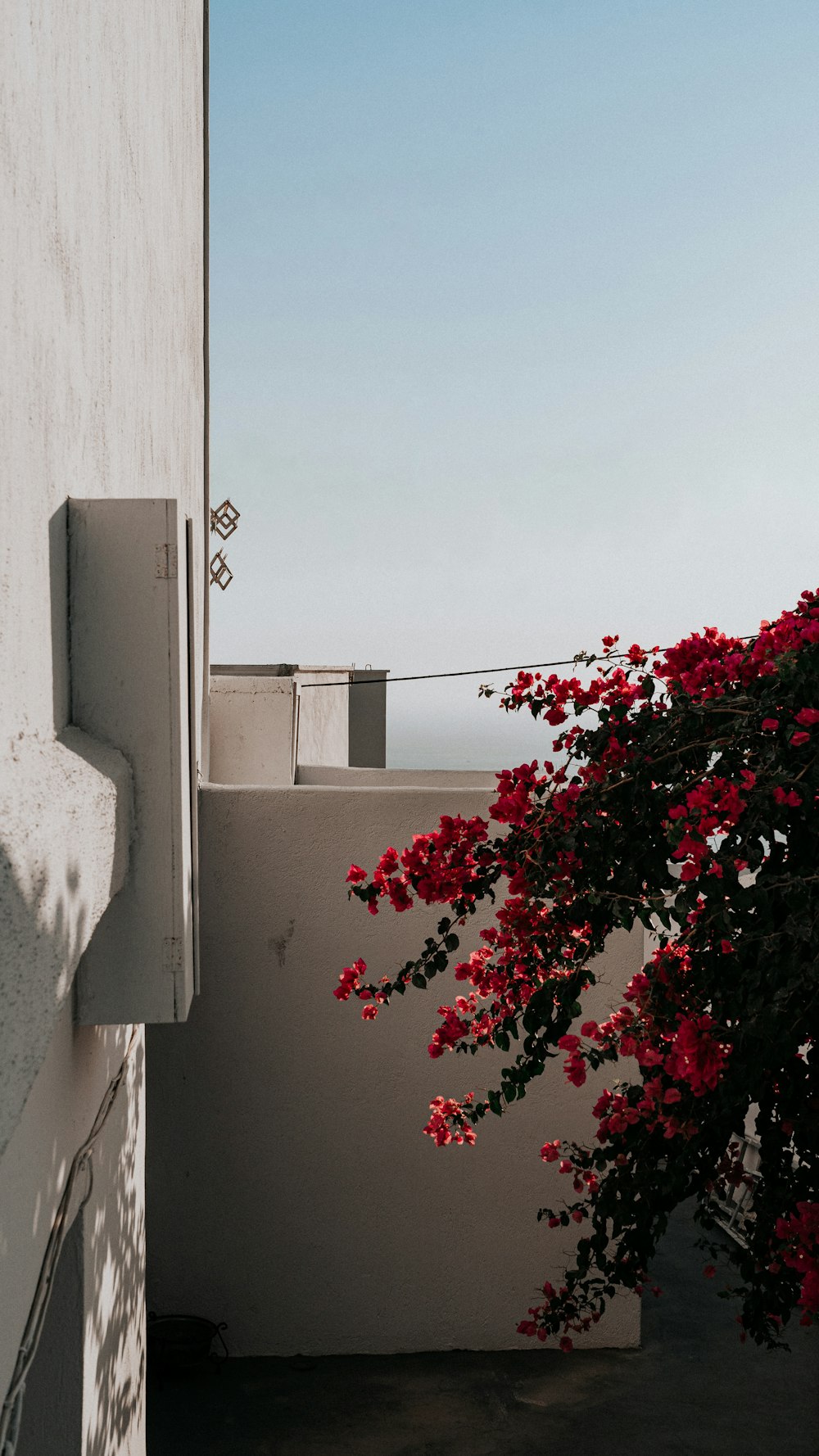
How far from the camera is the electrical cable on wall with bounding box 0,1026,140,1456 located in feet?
5.09

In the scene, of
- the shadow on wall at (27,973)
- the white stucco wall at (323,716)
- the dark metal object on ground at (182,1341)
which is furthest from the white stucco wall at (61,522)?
the white stucco wall at (323,716)

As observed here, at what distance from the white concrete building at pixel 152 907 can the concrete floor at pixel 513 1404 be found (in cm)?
17

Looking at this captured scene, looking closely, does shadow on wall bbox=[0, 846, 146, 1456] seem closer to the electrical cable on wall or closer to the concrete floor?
the electrical cable on wall

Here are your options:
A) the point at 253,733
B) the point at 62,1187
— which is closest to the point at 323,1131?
the point at 62,1187

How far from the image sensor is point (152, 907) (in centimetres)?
206

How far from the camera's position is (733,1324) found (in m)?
4.90

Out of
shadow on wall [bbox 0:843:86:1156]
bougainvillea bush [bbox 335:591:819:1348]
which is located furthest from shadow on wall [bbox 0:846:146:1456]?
bougainvillea bush [bbox 335:591:819:1348]

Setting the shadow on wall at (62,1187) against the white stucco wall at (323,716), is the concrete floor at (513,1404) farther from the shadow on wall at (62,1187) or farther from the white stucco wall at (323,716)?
the white stucco wall at (323,716)

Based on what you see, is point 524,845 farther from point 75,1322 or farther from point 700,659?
point 75,1322

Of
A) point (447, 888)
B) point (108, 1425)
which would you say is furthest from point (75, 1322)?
point (447, 888)

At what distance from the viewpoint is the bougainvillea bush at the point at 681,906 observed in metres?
2.16

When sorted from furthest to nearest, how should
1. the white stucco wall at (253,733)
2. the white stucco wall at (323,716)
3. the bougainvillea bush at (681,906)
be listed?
the white stucco wall at (323,716)
the white stucco wall at (253,733)
the bougainvillea bush at (681,906)

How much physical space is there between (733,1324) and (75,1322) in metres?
3.56

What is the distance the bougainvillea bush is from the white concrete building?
0.80m
